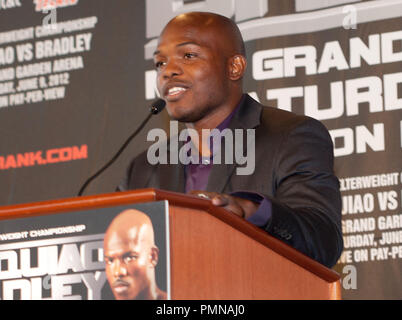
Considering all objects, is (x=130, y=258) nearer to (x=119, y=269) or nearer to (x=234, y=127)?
(x=119, y=269)

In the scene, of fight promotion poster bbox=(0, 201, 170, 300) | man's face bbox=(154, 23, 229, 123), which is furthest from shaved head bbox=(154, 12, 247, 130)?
fight promotion poster bbox=(0, 201, 170, 300)

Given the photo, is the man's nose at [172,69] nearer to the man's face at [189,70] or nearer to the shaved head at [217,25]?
the man's face at [189,70]

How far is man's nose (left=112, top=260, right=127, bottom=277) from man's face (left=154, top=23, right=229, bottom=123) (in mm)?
1216

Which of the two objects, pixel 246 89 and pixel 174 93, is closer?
pixel 174 93

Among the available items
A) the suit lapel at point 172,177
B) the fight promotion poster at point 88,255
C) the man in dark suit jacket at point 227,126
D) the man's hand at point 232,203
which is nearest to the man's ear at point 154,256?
the fight promotion poster at point 88,255

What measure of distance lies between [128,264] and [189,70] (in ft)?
4.13

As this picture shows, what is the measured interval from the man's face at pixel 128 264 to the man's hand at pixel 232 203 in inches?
10.7

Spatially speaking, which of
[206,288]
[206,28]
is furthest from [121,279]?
[206,28]

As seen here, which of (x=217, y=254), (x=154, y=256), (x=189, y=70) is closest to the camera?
(x=154, y=256)

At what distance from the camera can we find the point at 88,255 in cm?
189

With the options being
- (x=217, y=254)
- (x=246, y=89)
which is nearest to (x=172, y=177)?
(x=217, y=254)

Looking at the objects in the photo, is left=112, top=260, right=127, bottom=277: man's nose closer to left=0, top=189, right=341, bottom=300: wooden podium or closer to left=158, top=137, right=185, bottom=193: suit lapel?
left=0, top=189, right=341, bottom=300: wooden podium

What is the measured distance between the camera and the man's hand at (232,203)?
6.93 ft
